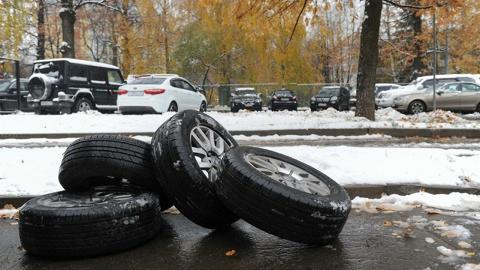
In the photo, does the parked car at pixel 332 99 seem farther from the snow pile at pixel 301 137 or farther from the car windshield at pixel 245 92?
the snow pile at pixel 301 137

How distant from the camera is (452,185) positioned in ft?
19.1

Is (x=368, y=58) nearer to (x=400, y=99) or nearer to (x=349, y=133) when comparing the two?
(x=349, y=133)

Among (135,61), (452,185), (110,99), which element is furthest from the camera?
Answer: (135,61)

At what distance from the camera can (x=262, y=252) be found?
152 inches

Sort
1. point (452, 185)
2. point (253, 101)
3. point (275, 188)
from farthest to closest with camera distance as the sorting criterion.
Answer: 1. point (253, 101)
2. point (452, 185)
3. point (275, 188)

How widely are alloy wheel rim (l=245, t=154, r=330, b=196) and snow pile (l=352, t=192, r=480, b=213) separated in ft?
3.24

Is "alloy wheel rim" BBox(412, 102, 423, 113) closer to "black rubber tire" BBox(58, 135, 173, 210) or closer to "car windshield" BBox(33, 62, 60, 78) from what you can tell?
"car windshield" BBox(33, 62, 60, 78)

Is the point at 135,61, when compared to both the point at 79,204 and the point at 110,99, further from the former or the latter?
the point at 79,204

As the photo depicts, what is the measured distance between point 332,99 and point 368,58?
1547 centimetres

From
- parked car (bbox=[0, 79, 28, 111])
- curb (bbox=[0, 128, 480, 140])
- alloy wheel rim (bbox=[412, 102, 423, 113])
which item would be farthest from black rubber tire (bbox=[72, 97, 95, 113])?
alloy wheel rim (bbox=[412, 102, 423, 113])

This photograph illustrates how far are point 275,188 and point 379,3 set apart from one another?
453 inches

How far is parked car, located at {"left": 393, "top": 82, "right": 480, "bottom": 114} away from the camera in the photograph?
2225 cm

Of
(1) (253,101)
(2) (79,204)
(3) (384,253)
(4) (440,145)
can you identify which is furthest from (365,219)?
(1) (253,101)

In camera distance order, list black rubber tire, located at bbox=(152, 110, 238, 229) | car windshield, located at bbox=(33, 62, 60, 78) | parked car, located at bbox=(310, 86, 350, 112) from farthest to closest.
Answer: parked car, located at bbox=(310, 86, 350, 112), car windshield, located at bbox=(33, 62, 60, 78), black rubber tire, located at bbox=(152, 110, 238, 229)
